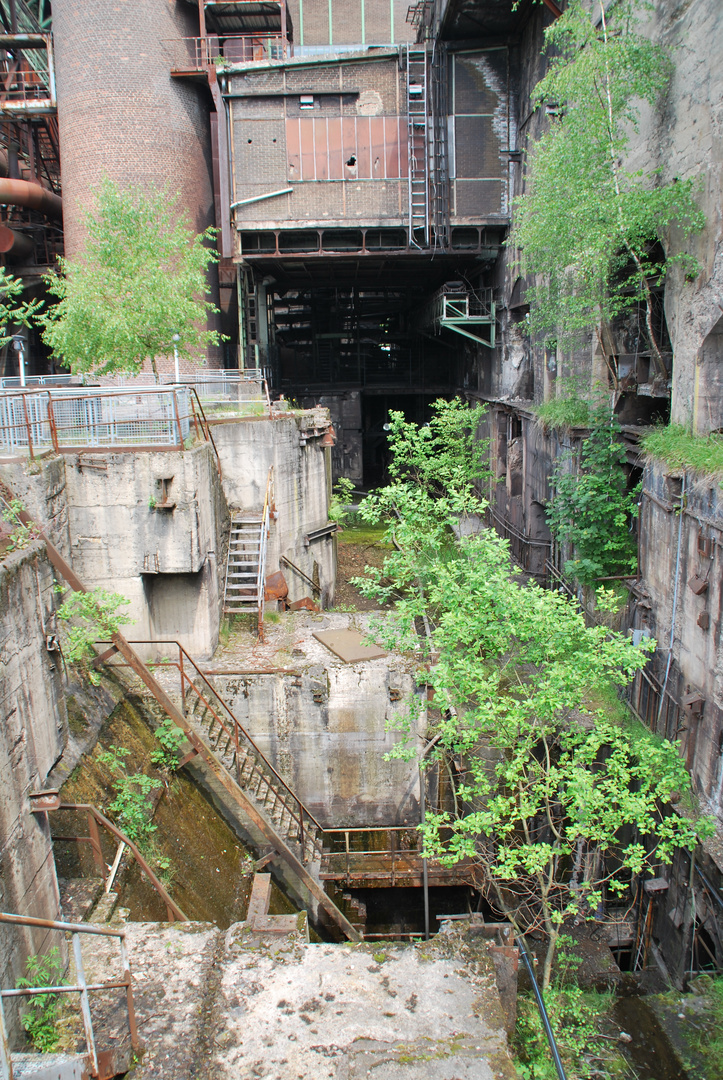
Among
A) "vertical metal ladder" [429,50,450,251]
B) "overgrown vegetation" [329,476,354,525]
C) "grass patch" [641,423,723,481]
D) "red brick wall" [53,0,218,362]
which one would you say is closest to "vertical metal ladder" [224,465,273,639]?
"overgrown vegetation" [329,476,354,525]

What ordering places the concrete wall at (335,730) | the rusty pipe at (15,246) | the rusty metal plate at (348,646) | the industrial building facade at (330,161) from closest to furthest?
1. the concrete wall at (335,730)
2. the rusty metal plate at (348,646)
3. the industrial building facade at (330,161)
4. the rusty pipe at (15,246)

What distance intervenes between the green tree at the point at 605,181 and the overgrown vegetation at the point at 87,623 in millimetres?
9983

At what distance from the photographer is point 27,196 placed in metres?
26.9

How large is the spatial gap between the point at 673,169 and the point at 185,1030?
44.5 ft

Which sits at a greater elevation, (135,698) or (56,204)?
(56,204)

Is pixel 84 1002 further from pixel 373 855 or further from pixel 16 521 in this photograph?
pixel 373 855

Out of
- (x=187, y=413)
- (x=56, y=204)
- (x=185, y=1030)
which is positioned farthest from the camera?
(x=56, y=204)

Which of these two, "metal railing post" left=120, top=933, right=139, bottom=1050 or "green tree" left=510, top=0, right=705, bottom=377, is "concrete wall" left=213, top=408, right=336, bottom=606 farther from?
"metal railing post" left=120, top=933, right=139, bottom=1050

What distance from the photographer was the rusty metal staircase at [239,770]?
34.4 feet

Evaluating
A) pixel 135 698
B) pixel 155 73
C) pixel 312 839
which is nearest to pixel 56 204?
pixel 155 73

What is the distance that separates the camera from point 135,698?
11.6 m

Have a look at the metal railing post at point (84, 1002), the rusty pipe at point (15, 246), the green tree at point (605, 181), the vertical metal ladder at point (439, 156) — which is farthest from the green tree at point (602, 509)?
the rusty pipe at point (15, 246)

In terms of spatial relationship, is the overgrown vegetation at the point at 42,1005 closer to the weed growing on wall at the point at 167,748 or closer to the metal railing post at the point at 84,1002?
the metal railing post at the point at 84,1002

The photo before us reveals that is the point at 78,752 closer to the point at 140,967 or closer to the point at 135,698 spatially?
the point at 135,698
